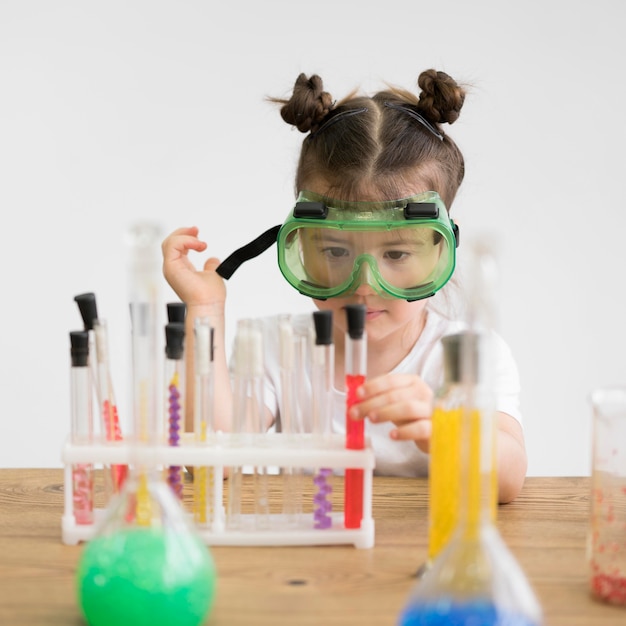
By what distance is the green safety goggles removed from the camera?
5.47 feet

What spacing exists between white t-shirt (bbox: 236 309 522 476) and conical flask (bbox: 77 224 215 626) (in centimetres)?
80

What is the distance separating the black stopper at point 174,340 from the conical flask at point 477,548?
0.42 meters

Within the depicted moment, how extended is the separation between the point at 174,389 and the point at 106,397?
86 mm

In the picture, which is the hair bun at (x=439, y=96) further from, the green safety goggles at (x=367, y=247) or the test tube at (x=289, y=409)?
the test tube at (x=289, y=409)

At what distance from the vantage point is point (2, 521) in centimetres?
127

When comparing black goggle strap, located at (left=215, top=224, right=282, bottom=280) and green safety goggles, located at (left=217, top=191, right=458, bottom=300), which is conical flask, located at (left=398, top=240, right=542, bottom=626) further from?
black goggle strap, located at (left=215, top=224, right=282, bottom=280)

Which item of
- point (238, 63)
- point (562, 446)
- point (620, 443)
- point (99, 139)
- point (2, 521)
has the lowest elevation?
point (562, 446)

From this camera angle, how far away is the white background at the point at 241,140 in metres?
3.26

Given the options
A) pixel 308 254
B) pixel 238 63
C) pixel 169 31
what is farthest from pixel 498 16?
pixel 308 254

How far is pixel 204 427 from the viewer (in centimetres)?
122

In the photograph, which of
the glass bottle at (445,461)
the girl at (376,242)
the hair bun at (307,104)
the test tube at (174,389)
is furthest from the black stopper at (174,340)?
the hair bun at (307,104)

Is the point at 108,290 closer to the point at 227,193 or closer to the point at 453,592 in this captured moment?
the point at 227,193

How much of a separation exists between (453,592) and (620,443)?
35 centimetres

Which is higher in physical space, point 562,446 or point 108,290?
point 108,290
